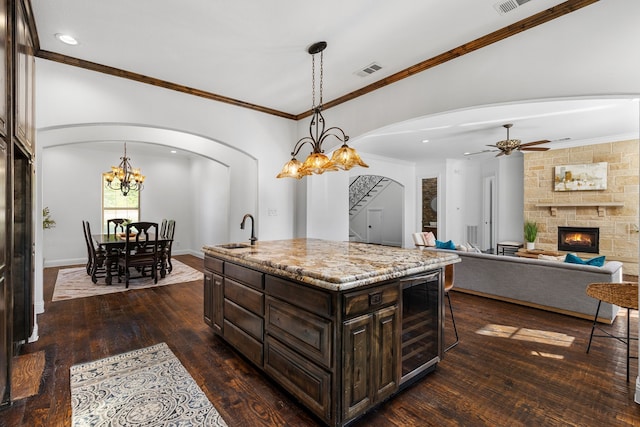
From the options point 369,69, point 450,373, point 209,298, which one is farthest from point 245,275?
point 369,69

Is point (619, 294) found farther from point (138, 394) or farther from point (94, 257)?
point (94, 257)

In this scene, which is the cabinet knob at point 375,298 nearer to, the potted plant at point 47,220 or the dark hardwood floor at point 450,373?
the dark hardwood floor at point 450,373

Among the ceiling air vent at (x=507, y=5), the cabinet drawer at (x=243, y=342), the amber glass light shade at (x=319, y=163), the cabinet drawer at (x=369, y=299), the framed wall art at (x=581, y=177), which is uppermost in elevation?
the ceiling air vent at (x=507, y=5)

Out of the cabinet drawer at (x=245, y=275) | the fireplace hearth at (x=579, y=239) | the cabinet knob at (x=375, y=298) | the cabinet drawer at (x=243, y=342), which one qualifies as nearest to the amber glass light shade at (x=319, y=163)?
the cabinet drawer at (x=245, y=275)

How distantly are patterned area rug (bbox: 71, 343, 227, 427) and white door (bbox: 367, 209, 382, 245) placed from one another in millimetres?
9165

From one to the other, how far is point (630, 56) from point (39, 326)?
19.7 ft

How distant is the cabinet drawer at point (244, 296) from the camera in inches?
93.9

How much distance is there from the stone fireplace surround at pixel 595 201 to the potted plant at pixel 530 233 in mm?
106

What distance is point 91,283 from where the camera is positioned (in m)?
5.54

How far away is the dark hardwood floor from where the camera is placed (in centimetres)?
197

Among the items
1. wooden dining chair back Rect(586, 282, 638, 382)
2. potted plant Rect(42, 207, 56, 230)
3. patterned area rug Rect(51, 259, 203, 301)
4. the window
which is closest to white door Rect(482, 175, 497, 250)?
wooden dining chair back Rect(586, 282, 638, 382)

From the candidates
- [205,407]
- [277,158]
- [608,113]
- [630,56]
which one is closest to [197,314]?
[205,407]

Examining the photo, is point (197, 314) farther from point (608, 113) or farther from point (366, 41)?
point (608, 113)

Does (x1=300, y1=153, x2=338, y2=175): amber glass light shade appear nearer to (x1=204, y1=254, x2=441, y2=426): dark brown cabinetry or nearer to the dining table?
(x1=204, y1=254, x2=441, y2=426): dark brown cabinetry
